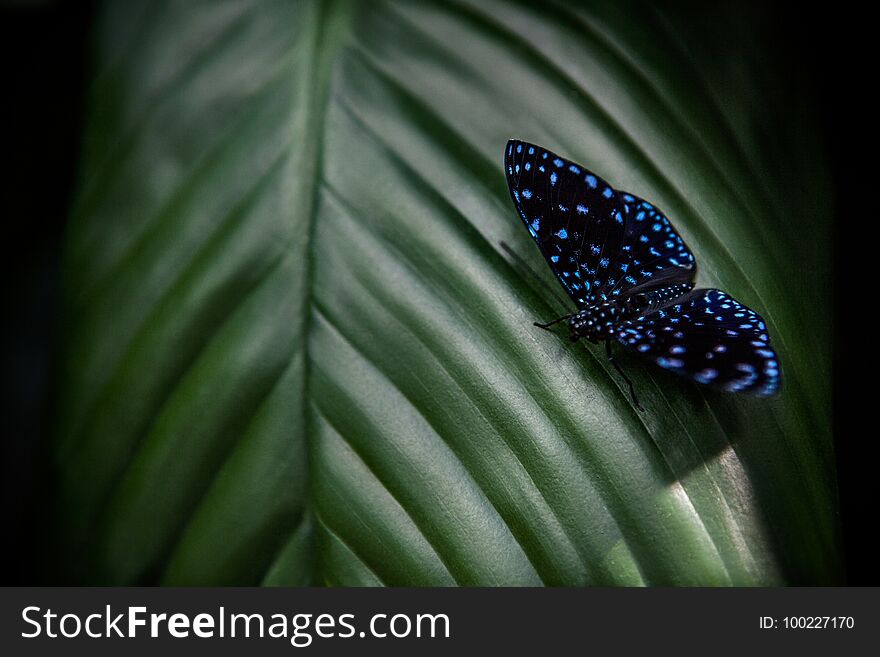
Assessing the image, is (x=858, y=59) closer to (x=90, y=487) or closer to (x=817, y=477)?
(x=817, y=477)

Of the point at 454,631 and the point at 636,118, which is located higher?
the point at 636,118

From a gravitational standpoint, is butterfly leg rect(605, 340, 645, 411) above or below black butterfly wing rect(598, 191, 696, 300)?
below

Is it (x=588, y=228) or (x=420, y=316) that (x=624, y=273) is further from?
(x=420, y=316)

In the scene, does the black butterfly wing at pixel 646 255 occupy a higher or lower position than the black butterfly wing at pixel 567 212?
lower

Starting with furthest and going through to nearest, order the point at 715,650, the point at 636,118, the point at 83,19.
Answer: the point at 83,19 < the point at 636,118 < the point at 715,650

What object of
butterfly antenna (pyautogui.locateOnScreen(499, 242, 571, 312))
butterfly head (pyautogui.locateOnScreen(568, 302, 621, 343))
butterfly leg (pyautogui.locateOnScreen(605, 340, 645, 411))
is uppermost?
butterfly antenna (pyautogui.locateOnScreen(499, 242, 571, 312))

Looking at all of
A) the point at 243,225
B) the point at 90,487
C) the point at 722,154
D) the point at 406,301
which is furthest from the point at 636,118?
the point at 90,487

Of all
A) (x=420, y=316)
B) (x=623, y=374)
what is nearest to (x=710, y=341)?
(x=623, y=374)
